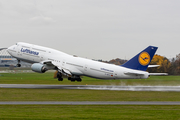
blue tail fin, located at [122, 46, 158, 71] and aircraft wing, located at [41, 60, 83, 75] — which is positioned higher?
blue tail fin, located at [122, 46, 158, 71]

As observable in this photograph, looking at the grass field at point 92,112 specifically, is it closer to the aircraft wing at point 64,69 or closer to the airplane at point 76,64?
the airplane at point 76,64

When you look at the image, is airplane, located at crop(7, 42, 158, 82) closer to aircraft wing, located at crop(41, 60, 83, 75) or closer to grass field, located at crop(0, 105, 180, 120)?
aircraft wing, located at crop(41, 60, 83, 75)

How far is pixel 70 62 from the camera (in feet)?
185

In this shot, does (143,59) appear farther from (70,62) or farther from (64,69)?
(64,69)

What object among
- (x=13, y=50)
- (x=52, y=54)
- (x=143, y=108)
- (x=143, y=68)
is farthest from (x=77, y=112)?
(x=13, y=50)

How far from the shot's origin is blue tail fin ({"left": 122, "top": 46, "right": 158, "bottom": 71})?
50.0 meters

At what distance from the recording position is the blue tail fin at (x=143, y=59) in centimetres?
5003

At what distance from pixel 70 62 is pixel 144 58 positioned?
14728mm

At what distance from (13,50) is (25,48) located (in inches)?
136

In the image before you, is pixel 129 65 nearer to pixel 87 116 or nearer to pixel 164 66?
pixel 87 116

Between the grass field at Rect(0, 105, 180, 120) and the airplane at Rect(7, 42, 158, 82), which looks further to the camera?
the airplane at Rect(7, 42, 158, 82)

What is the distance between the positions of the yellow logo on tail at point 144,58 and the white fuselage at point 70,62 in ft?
7.69

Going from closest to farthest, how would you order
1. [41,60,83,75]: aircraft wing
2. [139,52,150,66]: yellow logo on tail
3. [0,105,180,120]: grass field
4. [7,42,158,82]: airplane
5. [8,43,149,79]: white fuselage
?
[0,105,180,120]: grass field → [139,52,150,66]: yellow logo on tail → [7,42,158,82]: airplane → [8,43,149,79]: white fuselage → [41,60,83,75]: aircraft wing

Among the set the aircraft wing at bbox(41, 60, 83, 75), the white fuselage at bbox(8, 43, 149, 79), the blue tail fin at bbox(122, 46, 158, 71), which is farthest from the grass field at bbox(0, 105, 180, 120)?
the aircraft wing at bbox(41, 60, 83, 75)
